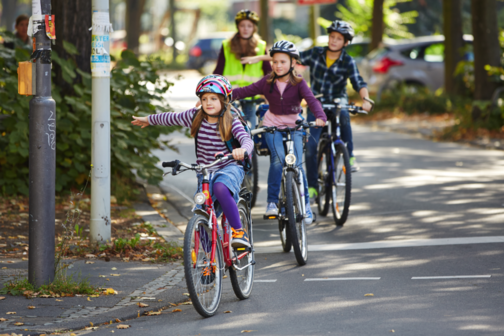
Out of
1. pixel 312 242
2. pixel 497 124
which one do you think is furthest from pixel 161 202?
pixel 497 124

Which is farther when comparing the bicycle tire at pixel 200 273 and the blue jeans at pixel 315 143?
the blue jeans at pixel 315 143

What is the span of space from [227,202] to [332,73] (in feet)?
11.4

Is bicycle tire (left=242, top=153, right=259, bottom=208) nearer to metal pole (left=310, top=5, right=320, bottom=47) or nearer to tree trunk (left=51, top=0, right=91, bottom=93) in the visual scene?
tree trunk (left=51, top=0, right=91, bottom=93)

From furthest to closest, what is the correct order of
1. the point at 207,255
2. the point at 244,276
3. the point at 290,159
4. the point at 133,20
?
the point at 133,20
the point at 290,159
the point at 244,276
the point at 207,255

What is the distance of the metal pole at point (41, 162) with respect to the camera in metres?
5.44

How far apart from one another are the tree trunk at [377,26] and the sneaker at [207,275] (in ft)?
63.8

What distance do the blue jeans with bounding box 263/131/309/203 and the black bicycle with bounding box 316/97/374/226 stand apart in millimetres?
961

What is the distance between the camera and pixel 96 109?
692 cm

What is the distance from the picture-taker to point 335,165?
8.09 m

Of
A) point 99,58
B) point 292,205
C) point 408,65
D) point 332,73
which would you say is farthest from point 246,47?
point 408,65

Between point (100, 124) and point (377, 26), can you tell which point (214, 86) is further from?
point (377, 26)

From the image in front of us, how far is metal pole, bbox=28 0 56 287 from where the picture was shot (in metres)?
5.44

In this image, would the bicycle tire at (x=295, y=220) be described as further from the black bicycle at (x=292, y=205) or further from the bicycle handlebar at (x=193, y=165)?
the bicycle handlebar at (x=193, y=165)

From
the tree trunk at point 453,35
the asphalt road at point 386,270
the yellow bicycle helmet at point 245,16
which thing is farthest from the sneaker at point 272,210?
the tree trunk at point 453,35
